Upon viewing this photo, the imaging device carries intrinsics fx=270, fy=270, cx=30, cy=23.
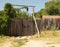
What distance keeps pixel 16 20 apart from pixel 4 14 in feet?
4.66

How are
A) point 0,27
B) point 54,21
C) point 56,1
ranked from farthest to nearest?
point 56,1 < point 54,21 < point 0,27

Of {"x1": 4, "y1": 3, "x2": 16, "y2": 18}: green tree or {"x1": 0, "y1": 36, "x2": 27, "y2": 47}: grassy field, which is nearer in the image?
{"x1": 0, "y1": 36, "x2": 27, "y2": 47}: grassy field

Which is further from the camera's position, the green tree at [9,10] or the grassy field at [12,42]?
the green tree at [9,10]

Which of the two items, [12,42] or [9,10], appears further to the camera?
[9,10]

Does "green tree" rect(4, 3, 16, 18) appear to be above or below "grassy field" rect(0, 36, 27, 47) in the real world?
above

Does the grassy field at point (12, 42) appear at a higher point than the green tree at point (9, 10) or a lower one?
lower

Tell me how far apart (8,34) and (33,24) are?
2.88 metres

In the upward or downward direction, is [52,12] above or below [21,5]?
below

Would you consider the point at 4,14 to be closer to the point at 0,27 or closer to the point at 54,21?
the point at 0,27

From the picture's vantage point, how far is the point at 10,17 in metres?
29.4

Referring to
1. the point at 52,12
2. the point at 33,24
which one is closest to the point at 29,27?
the point at 33,24

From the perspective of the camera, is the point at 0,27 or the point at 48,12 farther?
the point at 48,12

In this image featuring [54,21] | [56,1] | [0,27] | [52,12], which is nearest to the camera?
[0,27]

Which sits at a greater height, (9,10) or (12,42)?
(9,10)
